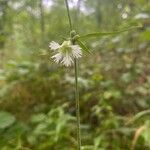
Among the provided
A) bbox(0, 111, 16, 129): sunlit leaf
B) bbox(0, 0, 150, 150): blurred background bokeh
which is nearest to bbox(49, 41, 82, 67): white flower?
bbox(0, 0, 150, 150): blurred background bokeh

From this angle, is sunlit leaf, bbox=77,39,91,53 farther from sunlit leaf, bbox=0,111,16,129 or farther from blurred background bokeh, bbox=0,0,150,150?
sunlit leaf, bbox=0,111,16,129

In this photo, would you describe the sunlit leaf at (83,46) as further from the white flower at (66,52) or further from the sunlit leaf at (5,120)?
the sunlit leaf at (5,120)

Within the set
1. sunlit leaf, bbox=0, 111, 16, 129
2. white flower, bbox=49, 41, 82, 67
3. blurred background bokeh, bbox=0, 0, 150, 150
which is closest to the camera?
white flower, bbox=49, 41, 82, 67

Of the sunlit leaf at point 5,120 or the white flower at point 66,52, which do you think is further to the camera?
the sunlit leaf at point 5,120

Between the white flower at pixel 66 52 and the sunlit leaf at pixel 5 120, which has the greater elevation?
the white flower at pixel 66 52

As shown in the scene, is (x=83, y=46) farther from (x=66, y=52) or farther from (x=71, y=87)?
(x=71, y=87)

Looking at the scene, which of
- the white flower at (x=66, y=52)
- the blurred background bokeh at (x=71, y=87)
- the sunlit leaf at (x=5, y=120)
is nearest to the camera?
the white flower at (x=66, y=52)

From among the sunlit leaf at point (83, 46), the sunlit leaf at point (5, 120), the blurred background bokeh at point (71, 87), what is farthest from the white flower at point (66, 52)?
the sunlit leaf at point (5, 120)
